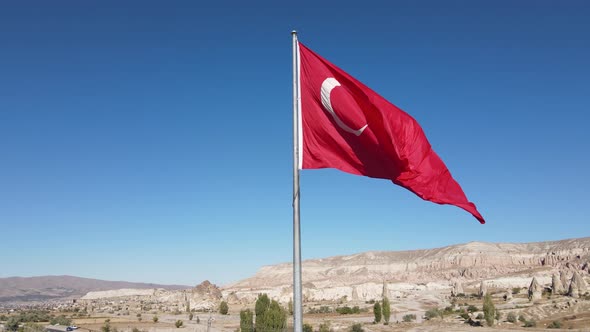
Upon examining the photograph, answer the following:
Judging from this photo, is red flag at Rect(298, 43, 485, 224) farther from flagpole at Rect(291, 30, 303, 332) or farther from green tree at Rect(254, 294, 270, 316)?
green tree at Rect(254, 294, 270, 316)

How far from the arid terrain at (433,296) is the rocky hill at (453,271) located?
12.9 inches

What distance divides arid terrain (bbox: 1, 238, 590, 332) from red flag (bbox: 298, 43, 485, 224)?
44.4 m

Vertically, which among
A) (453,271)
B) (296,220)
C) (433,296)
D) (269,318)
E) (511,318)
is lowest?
(511,318)

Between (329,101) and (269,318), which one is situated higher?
(329,101)

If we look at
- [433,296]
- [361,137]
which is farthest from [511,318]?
[433,296]

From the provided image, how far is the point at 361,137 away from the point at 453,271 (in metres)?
168

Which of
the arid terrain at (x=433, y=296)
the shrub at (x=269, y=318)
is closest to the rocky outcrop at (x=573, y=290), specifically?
the arid terrain at (x=433, y=296)

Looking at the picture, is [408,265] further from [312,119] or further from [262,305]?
[312,119]

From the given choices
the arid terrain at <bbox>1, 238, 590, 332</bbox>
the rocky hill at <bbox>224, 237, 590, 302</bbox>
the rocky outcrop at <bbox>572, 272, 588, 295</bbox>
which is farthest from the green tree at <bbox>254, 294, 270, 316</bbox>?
the rocky hill at <bbox>224, 237, 590, 302</bbox>

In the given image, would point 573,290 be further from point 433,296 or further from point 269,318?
point 269,318

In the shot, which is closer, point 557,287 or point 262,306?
point 262,306

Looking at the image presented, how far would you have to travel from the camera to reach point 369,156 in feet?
29.1

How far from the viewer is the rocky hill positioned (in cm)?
12712

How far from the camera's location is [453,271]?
16500cm
